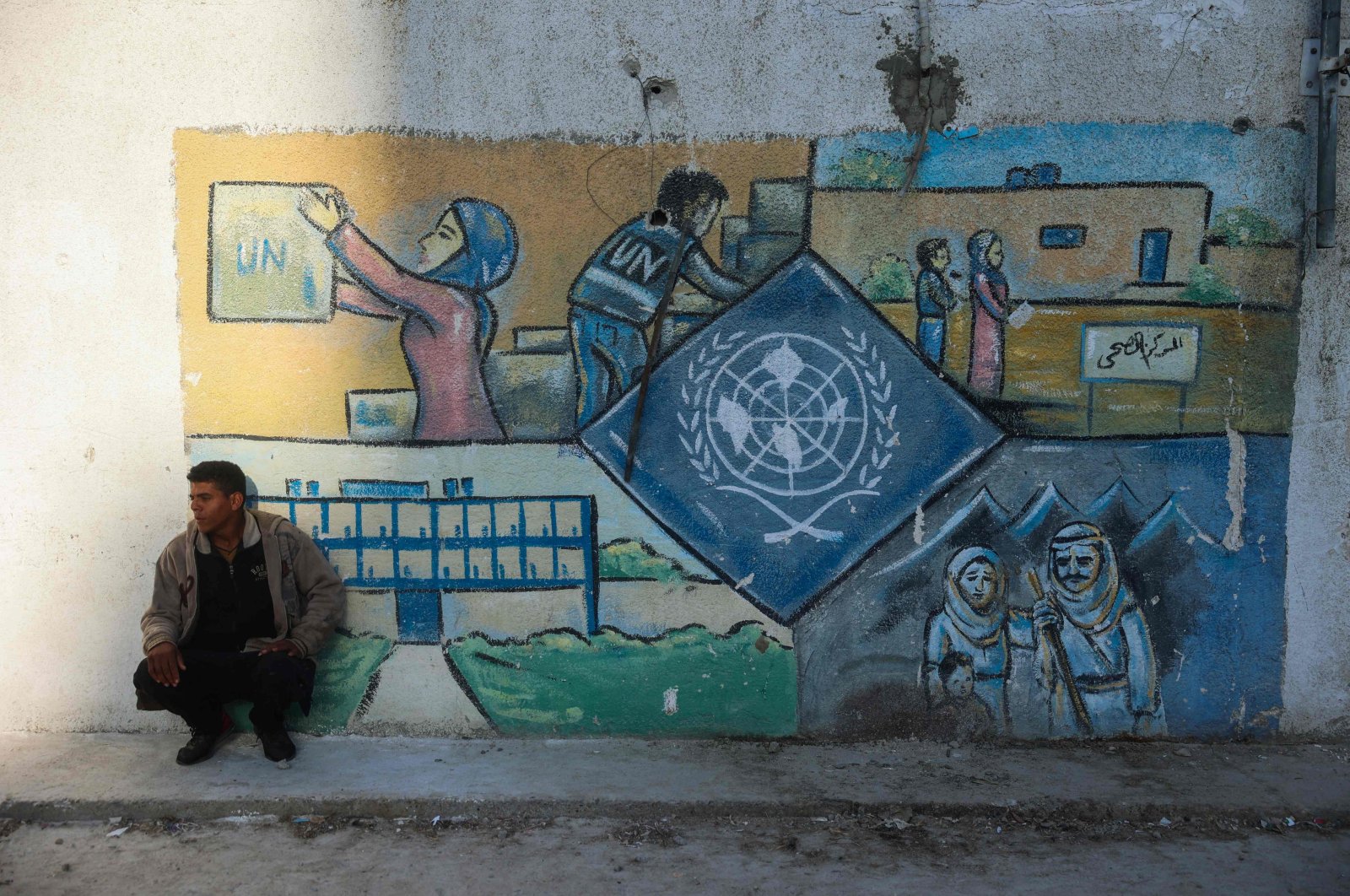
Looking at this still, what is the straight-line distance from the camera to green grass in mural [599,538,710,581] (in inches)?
150

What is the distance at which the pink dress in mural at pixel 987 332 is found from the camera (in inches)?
148

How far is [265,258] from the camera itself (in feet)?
12.4

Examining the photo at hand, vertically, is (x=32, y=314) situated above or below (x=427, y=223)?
below

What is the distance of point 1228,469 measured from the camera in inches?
150

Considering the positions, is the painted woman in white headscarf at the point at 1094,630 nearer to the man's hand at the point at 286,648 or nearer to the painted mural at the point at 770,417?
the painted mural at the point at 770,417

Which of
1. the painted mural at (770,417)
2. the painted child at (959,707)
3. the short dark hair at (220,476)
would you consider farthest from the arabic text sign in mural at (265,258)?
the painted child at (959,707)

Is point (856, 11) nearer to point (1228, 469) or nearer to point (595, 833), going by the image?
point (1228, 469)

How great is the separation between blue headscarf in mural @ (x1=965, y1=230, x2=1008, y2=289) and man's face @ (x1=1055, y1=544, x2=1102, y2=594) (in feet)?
3.52

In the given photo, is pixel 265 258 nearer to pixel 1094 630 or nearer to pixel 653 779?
pixel 653 779

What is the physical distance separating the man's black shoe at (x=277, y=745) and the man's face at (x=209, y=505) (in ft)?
2.58

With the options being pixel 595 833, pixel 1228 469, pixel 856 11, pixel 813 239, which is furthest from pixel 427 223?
pixel 1228 469

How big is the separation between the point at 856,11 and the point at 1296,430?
2.33 m

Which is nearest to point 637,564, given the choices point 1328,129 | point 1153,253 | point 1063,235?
point 1063,235

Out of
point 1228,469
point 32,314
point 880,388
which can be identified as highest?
point 32,314
